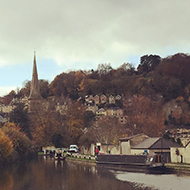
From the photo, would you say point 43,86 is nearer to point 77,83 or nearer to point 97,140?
point 77,83

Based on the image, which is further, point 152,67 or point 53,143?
point 152,67

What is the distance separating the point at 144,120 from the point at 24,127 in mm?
29670

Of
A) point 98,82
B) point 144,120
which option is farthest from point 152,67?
point 144,120

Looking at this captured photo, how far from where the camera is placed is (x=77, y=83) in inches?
5502

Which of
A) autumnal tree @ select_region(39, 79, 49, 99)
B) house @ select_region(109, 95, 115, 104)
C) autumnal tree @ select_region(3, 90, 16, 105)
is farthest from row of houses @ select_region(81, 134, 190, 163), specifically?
autumnal tree @ select_region(3, 90, 16, 105)

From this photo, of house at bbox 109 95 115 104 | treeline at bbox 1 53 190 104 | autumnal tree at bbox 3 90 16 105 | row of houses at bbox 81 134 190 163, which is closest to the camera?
row of houses at bbox 81 134 190 163

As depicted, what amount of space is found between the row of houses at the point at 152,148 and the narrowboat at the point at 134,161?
7.97ft

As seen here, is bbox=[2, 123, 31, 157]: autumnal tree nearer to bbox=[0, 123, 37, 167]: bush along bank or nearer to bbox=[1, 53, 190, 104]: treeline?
bbox=[0, 123, 37, 167]: bush along bank

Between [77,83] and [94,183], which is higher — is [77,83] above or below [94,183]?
above

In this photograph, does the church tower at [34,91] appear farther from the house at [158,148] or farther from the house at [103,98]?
the house at [158,148]

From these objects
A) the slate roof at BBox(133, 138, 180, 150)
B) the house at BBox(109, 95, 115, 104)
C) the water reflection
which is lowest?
the water reflection

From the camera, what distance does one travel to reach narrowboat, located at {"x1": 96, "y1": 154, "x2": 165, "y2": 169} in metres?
34.3

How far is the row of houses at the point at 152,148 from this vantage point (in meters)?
35.4

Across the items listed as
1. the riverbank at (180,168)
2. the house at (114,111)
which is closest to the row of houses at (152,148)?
the riverbank at (180,168)
